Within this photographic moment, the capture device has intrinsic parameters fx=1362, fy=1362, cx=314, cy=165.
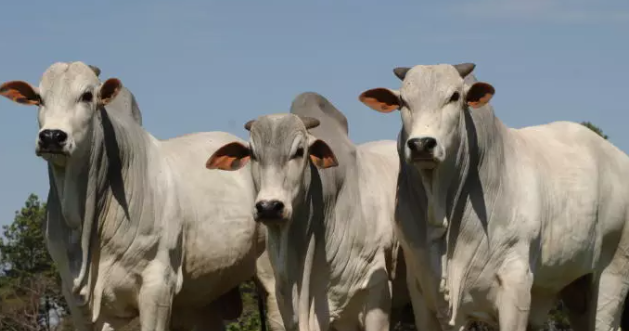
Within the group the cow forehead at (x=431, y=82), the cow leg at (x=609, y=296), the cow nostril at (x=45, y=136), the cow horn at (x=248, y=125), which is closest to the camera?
the cow forehead at (x=431, y=82)

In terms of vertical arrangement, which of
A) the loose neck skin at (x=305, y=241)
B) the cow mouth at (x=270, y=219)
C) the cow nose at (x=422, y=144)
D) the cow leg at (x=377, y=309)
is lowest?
the cow leg at (x=377, y=309)

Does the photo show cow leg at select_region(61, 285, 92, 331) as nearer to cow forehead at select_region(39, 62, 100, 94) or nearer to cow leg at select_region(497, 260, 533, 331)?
cow forehead at select_region(39, 62, 100, 94)

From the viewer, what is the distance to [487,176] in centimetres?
1158

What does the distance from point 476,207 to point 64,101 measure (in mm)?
3688

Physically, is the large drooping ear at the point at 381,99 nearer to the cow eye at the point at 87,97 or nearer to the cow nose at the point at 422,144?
the cow nose at the point at 422,144

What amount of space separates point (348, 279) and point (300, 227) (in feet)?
2.36

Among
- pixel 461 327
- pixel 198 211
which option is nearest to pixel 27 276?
pixel 198 211

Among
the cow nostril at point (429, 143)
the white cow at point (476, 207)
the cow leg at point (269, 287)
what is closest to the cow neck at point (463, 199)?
the white cow at point (476, 207)

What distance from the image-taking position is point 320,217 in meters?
12.3

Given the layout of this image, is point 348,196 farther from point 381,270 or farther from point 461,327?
point 461,327

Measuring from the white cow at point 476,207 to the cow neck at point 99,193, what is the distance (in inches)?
96.6

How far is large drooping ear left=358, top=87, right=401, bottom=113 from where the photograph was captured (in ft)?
37.9

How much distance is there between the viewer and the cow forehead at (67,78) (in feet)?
39.3

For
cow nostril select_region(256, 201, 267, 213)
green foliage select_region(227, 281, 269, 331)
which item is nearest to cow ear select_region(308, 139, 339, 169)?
cow nostril select_region(256, 201, 267, 213)
